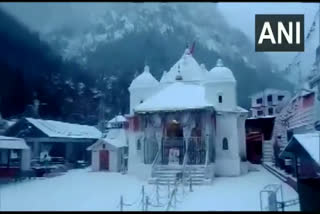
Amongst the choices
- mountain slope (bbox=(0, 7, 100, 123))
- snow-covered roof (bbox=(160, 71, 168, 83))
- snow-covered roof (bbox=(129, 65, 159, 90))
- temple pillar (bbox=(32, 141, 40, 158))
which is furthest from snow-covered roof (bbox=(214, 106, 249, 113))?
temple pillar (bbox=(32, 141, 40, 158))

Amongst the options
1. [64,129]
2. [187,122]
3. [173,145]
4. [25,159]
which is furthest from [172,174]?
[25,159]

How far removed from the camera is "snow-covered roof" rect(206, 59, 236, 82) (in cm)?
495

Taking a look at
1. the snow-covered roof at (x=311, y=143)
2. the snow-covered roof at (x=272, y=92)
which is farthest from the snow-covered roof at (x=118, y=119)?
the snow-covered roof at (x=311, y=143)

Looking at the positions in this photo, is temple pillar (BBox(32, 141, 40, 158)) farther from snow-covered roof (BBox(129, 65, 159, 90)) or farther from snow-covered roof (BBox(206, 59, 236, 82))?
snow-covered roof (BBox(206, 59, 236, 82))

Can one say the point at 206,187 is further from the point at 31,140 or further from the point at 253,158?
the point at 31,140

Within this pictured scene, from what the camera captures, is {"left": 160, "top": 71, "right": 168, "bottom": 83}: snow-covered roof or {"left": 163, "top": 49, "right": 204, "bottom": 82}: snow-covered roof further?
{"left": 160, "top": 71, "right": 168, "bottom": 83}: snow-covered roof

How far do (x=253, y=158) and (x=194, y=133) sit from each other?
1.27 m

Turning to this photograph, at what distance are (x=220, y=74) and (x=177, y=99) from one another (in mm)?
1188

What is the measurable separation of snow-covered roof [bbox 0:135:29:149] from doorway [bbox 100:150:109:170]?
3.35 feet

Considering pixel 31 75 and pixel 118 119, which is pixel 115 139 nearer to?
pixel 118 119

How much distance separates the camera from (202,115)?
600 cm

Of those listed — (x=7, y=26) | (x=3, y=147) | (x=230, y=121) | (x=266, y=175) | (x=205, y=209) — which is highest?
(x=7, y=26)

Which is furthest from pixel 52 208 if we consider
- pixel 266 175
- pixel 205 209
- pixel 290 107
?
pixel 290 107

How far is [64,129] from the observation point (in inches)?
181
